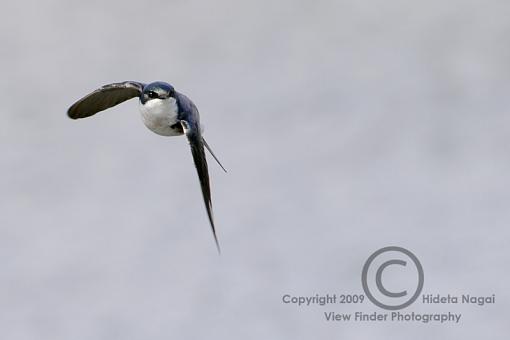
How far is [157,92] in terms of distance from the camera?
357cm

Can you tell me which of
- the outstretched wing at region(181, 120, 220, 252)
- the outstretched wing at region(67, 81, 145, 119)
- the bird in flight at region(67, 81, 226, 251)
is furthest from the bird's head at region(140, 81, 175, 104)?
the outstretched wing at region(67, 81, 145, 119)

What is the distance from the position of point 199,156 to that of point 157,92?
0.29 metres

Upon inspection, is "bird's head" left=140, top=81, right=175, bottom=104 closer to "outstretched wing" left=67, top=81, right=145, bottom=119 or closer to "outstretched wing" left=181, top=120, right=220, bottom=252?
"outstretched wing" left=181, top=120, right=220, bottom=252

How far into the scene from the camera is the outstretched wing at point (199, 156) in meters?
3.37

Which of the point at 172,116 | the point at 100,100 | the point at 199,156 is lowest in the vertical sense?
the point at 199,156

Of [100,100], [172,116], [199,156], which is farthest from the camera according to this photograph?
[100,100]

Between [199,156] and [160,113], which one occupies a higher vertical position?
[160,113]

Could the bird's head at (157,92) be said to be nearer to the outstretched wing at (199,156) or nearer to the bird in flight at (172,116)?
the bird in flight at (172,116)

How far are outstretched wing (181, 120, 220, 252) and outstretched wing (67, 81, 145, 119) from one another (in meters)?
0.50

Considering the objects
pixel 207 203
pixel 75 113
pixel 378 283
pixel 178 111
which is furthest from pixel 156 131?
pixel 378 283

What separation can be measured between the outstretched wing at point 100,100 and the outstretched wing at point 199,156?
0.50 m

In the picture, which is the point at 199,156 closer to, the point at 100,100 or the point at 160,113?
the point at 160,113

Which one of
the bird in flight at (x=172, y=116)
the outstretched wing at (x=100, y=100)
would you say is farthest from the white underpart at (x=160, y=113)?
the outstretched wing at (x=100, y=100)

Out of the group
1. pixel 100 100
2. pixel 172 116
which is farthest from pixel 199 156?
pixel 100 100
